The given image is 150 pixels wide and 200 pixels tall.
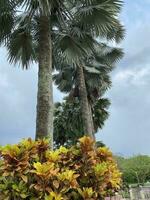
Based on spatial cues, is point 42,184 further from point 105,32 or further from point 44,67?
point 105,32

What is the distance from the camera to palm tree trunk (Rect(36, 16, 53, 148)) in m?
8.10

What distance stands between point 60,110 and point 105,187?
2488 cm

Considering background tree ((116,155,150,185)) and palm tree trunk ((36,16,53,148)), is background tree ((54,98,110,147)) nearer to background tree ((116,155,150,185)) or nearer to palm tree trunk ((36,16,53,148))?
background tree ((116,155,150,185))

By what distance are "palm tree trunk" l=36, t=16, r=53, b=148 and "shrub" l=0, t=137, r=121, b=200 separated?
8.21 ft

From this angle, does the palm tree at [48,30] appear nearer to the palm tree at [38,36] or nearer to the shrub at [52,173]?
the palm tree at [38,36]

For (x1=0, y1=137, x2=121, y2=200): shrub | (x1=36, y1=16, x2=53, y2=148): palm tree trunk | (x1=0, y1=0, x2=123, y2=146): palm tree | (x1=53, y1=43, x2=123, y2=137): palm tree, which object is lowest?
(x1=0, y1=137, x2=121, y2=200): shrub

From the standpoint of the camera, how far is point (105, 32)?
10.3 meters

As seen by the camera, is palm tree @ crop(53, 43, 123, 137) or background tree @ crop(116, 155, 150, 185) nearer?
palm tree @ crop(53, 43, 123, 137)

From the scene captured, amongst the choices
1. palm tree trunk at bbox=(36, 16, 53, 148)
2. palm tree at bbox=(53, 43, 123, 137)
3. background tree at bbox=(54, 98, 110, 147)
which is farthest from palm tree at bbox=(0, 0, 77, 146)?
background tree at bbox=(54, 98, 110, 147)

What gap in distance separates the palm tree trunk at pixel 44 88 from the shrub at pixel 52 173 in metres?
2.50

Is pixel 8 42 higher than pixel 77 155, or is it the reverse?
pixel 8 42

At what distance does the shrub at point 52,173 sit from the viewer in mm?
4508

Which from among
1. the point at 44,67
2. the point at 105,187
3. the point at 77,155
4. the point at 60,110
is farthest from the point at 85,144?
the point at 60,110

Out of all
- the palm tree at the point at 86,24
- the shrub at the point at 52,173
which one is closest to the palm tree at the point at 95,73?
the palm tree at the point at 86,24
